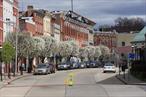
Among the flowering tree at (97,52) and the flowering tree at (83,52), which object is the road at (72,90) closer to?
the flowering tree at (83,52)

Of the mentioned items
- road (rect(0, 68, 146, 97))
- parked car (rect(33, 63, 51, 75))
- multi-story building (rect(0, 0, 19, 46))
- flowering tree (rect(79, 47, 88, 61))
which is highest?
multi-story building (rect(0, 0, 19, 46))

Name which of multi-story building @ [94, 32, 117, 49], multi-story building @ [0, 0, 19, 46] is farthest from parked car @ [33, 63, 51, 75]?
multi-story building @ [94, 32, 117, 49]

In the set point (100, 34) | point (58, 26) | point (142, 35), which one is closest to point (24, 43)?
point (142, 35)

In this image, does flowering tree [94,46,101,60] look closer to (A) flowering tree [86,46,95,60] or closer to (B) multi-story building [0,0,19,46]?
(A) flowering tree [86,46,95,60]

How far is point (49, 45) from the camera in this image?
93.8 meters

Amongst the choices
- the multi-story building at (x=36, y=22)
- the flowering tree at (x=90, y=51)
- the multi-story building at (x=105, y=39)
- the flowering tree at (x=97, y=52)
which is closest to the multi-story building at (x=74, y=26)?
the flowering tree at (x=90, y=51)

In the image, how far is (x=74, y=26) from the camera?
146750mm

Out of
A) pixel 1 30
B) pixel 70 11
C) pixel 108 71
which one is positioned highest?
pixel 70 11

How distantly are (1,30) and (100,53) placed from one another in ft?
238

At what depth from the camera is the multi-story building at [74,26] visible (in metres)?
133

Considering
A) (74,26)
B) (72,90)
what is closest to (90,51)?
(74,26)

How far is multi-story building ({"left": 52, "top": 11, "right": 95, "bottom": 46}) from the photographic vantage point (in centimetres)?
13294

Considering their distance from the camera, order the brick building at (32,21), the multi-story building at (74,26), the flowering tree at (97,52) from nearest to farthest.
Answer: the brick building at (32,21), the multi-story building at (74,26), the flowering tree at (97,52)

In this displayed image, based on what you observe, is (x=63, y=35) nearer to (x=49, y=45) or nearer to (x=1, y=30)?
(x=49, y=45)
